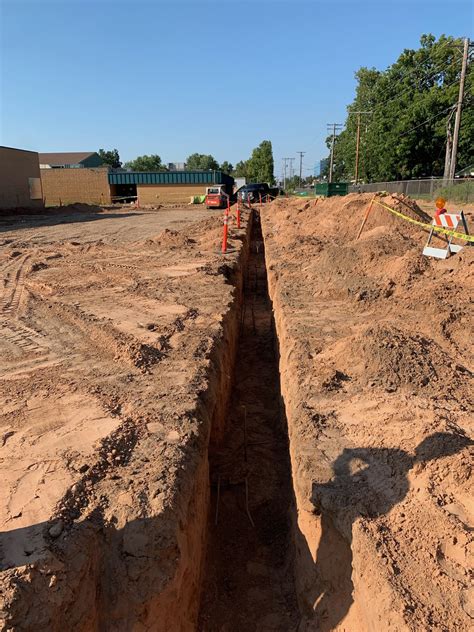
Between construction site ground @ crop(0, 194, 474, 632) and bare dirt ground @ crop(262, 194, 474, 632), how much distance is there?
14mm

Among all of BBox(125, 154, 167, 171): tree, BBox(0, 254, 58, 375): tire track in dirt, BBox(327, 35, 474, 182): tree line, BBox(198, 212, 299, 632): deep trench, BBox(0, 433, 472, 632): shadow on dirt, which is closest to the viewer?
BBox(0, 433, 472, 632): shadow on dirt

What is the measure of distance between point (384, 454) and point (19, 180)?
33.8m

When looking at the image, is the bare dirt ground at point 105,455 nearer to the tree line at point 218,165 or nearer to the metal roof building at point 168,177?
the metal roof building at point 168,177

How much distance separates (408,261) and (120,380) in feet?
18.4

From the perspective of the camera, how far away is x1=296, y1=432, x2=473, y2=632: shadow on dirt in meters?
3.03

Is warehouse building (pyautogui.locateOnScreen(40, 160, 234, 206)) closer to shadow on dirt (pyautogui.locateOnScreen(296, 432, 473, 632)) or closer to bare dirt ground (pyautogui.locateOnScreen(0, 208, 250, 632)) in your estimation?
bare dirt ground (pyautogui.locateOnScreen(0, 208, 250, 632))

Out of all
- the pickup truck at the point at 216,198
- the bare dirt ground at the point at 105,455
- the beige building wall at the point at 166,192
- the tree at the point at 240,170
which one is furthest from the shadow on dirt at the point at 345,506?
the tree at the point at 240,170

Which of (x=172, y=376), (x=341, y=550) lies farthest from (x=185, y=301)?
Result: (x=341, y=550)

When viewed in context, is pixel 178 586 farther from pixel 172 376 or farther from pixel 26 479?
pixel 172 376

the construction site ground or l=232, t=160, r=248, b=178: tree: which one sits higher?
l=232, t=160, r=248, b=178: tree

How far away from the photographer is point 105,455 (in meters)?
3.63

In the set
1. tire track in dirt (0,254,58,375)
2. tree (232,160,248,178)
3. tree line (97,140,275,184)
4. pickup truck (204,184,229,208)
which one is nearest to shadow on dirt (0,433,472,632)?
tire track in dirt (0,254,58,375)

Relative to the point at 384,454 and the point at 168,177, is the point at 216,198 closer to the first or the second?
the point at 168,177

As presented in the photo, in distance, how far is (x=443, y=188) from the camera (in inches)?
1070
